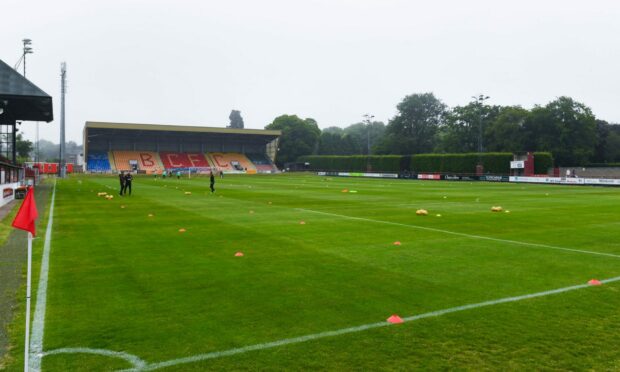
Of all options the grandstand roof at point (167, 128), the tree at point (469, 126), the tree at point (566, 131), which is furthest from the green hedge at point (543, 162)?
the grandstand roof at point (167, 128)

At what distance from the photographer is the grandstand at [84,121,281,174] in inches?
3930

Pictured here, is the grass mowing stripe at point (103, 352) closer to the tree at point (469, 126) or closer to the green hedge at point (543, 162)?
the green hedge at point (543, 162)

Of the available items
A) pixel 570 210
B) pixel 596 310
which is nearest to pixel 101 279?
pixel 596 310

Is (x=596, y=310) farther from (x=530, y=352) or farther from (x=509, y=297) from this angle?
(x=530, y=352)

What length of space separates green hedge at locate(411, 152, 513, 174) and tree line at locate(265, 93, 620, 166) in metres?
13.1

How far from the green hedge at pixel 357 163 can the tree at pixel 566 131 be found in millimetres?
23790

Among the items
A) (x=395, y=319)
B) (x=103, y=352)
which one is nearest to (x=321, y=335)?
(x=395, y=319)

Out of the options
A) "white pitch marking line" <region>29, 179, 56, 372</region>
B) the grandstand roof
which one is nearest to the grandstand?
the grandstand roof

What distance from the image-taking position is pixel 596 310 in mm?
7242

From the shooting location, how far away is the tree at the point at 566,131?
8319 centimetres

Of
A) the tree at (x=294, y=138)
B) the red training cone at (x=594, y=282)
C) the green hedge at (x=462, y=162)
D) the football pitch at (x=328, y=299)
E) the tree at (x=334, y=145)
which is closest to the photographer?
the football pitch at (x=328, y=299)

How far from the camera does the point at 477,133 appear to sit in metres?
106

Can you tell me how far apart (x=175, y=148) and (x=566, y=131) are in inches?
3181

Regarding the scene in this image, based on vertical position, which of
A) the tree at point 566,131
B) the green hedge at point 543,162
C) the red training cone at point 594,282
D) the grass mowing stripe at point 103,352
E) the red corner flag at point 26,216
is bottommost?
the grass mowing stripe at point 103,352
